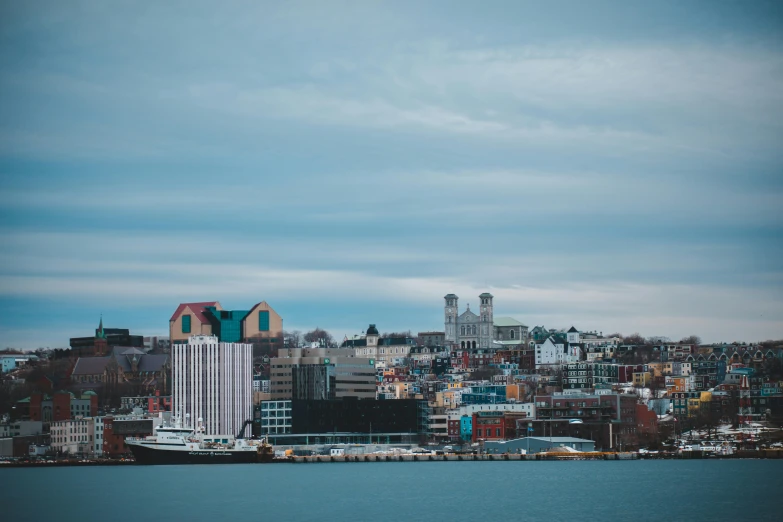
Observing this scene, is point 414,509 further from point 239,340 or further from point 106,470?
point 239,340

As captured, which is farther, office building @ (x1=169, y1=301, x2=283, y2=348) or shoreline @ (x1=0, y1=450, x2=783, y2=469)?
office building @ (x1=169, y1=301, x2=283, y2=348)

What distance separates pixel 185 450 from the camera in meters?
126

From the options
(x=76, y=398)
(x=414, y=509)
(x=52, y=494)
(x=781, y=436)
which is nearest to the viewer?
(x=414, y=509)

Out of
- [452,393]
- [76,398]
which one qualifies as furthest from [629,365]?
[76,398]

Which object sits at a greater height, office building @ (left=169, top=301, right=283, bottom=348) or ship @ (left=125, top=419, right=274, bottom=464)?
office building @ (left=169, top=301, right=283, bottom=348)

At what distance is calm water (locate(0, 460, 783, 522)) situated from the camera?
223 feet

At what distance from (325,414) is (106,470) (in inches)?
1199

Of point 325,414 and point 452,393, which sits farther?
point 452,393

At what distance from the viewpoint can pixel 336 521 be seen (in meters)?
65.4

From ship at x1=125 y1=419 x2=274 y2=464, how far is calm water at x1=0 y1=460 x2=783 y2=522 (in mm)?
8970

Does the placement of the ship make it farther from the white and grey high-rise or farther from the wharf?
Answer: the white and grey high-rise

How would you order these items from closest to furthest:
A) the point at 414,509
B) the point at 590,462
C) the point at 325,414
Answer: the point at 414,509
the point at 590,462
the point at 325,414

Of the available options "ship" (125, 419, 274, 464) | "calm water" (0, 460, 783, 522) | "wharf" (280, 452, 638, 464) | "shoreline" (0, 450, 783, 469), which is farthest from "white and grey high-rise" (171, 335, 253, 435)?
"calm water" (0, 460, 783, 522)

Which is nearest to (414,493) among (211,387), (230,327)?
(211,387)
